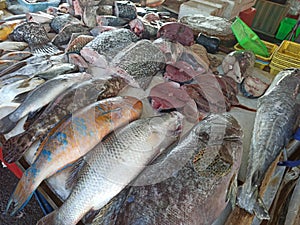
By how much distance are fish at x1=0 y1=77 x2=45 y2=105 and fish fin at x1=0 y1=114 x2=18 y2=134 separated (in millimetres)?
172

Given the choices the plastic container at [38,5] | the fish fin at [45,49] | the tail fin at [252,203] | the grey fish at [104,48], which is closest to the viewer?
the tail fin at [252,203]

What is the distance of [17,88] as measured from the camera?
176 centimetres

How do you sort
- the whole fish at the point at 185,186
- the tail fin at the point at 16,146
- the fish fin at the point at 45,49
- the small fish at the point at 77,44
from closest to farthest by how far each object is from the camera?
the whole fish at the point at 185,186, the tail fin at the point at 16,146, the small fish at the point at 77,44, the fish fin at the point at 45,49

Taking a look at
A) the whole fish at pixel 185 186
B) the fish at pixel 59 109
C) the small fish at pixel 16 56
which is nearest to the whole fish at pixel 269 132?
the whole fish at pixel 185 186

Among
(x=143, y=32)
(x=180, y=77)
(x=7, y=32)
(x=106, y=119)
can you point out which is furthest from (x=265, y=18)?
(x=106, y=119)

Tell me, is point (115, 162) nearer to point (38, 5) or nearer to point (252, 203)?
point (252, 203)

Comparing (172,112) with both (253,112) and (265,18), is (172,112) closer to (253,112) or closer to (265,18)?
(253,112)

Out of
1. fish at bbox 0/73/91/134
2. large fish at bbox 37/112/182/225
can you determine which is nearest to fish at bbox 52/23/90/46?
fish at bbox 0/73/91/134

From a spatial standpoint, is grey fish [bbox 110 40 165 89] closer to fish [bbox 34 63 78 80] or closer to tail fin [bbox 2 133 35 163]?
fish [bbox 34 63 78 80]

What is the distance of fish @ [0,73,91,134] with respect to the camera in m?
1.58

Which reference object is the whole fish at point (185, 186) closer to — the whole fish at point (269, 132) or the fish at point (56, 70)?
the whole fish at point (269, 132)

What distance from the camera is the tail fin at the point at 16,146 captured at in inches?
56.2

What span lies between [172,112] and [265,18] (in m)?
4.68

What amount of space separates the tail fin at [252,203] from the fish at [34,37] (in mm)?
1809
